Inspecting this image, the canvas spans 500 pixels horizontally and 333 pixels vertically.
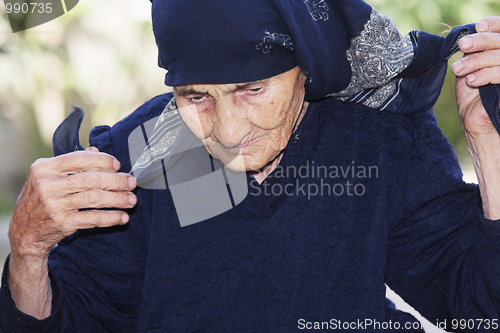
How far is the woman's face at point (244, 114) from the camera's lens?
3.80 ft

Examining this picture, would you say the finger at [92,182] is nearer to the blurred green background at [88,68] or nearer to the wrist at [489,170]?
the wrist at [489,170]

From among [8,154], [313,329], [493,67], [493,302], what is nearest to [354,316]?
[313,329]

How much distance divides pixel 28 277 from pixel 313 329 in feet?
2.48

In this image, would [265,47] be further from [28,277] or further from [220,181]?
[28,277]

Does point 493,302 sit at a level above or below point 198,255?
below

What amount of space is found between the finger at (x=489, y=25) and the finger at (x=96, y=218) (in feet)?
3.11

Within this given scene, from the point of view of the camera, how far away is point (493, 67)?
45.8 inches

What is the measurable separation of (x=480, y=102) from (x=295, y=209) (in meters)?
0.56

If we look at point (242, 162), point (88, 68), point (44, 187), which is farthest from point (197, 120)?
point (88, 68)

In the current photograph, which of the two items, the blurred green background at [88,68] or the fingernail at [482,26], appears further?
the blurred green background at [88,68]

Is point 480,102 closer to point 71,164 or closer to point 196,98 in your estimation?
point 196,98

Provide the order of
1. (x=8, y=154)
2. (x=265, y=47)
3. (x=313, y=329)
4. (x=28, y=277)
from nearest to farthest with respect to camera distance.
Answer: (x=265, y=47) < (x=28, y=277) < (x=313, y=329) < (x=8, y=154)

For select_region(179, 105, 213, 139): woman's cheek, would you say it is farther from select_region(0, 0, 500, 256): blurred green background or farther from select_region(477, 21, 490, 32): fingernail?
select_region(0, 0, 500, 256): blurred green background

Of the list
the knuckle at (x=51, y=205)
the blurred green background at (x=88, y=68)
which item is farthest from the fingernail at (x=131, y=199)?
the blurred green background at (x=88, y=68)
